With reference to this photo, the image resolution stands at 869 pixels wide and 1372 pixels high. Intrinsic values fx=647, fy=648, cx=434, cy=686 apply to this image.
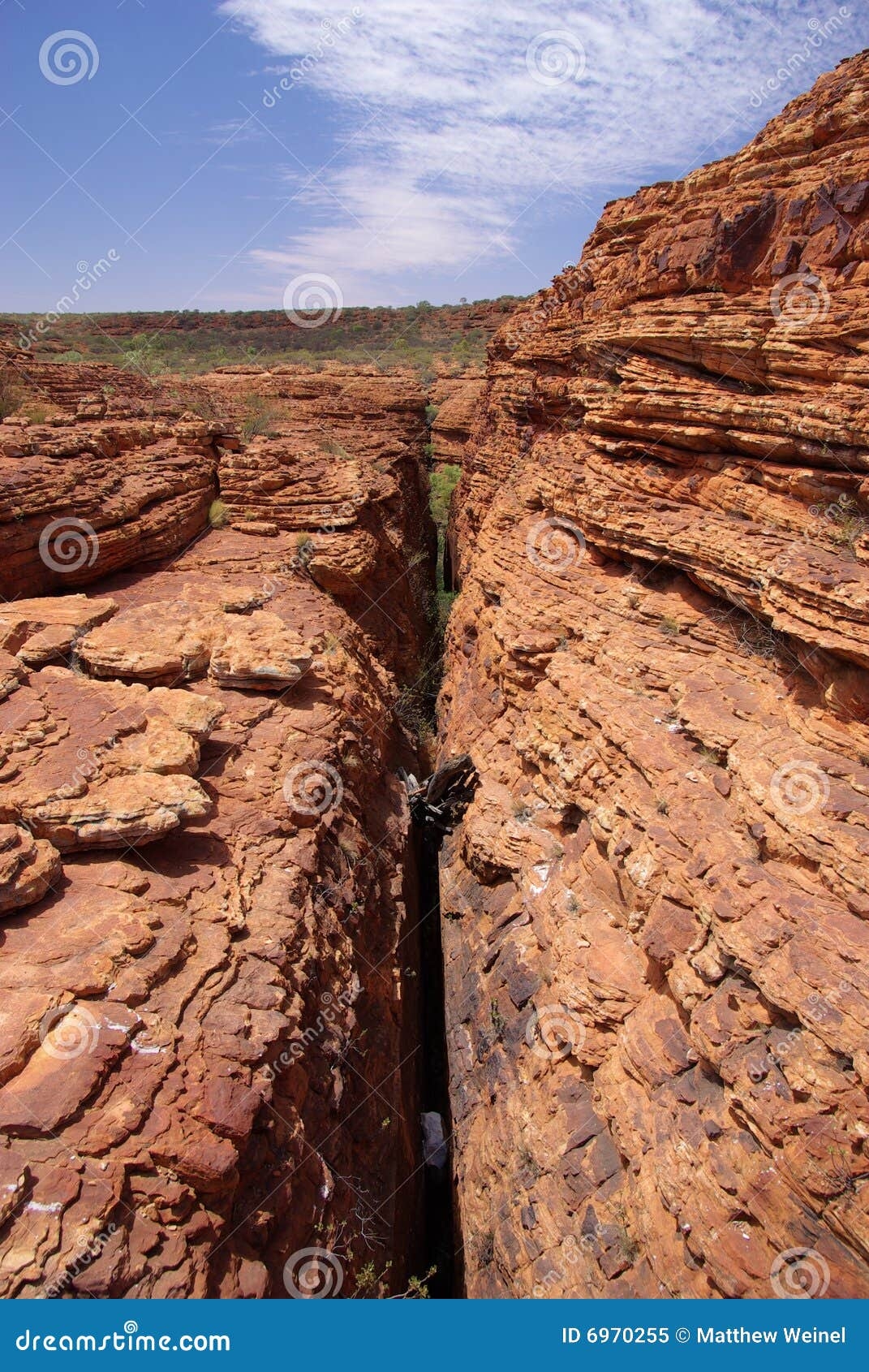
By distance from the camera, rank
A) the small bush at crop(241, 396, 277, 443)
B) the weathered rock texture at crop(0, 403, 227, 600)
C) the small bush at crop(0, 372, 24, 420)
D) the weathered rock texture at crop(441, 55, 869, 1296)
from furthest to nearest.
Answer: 1. the small bush at crop(241, 396, 277, 443)
2. the small bush at crop(0, 372, 24, 420)
3. the weathered rock texture at crop(0, 403, 227, 600)
4. the weathered rock texture at crop(441, 55, 869, 1296)

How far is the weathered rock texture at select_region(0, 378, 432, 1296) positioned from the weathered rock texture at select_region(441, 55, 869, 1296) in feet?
5.85

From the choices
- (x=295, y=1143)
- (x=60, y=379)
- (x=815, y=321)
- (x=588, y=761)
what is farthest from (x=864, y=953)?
(x=60, y=379)

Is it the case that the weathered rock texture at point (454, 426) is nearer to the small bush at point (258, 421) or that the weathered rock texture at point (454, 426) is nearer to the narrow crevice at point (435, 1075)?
the small bush at point (258, 421)

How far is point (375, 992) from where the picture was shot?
7742mm

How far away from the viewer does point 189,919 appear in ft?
18.4

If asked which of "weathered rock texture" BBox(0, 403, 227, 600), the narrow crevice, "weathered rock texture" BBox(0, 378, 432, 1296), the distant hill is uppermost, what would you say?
the distant hill

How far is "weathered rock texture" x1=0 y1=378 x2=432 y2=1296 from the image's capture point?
13.2 feet

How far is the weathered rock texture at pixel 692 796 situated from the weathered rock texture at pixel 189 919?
1783mm

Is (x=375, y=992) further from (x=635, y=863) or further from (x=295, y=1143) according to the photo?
(x=635, y=863)

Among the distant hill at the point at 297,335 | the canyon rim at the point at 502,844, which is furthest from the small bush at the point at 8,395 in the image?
the distant hill at the point at 297,335

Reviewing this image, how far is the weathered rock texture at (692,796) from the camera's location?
4668mm

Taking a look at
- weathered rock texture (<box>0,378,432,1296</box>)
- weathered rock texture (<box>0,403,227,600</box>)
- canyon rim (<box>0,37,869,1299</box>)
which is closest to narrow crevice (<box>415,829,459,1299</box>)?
canyon rim (<box>0,37,869,1299</box>)

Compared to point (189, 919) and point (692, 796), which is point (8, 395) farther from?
point (692, 796)

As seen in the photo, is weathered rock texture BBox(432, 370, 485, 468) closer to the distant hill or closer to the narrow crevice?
the distant hill
